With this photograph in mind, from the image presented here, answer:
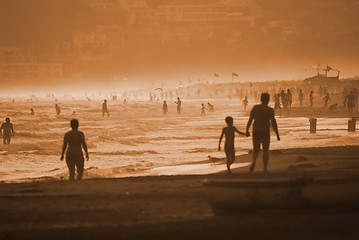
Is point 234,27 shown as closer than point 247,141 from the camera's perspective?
No

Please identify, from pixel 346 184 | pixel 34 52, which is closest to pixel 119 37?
pixel 34 52

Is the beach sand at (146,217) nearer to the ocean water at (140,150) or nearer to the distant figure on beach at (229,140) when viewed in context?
the distant figure on beach at (229,140)

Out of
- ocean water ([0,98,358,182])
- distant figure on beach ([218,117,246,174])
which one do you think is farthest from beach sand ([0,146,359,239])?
ocean water ([0,98,358,182])

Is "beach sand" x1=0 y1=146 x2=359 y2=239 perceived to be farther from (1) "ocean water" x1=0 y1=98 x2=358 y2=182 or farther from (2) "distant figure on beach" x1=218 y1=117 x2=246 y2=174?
(1) "ocean water" x1=0 y1=98 x2=358 y2=182

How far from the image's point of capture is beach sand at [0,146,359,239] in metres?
5.54

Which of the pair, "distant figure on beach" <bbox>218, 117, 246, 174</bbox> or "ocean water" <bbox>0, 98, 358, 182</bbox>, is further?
"ocean water" <bbox>0, 98, 358, 182</bbox>

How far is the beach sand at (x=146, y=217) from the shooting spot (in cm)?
554

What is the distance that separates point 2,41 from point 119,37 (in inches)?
1408

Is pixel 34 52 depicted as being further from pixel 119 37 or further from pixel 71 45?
pixel 119 37

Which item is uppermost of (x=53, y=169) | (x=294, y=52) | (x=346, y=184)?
(x=294, y=52)

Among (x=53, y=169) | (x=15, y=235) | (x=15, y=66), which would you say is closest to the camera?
(x=15, y=235)

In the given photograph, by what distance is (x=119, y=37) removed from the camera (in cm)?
14275

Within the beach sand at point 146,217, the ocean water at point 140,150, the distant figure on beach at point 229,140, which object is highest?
the distant figure on beach at point 229,140

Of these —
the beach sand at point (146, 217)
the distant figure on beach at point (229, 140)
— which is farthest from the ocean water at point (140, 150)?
the beach sand at point (146, 217)
